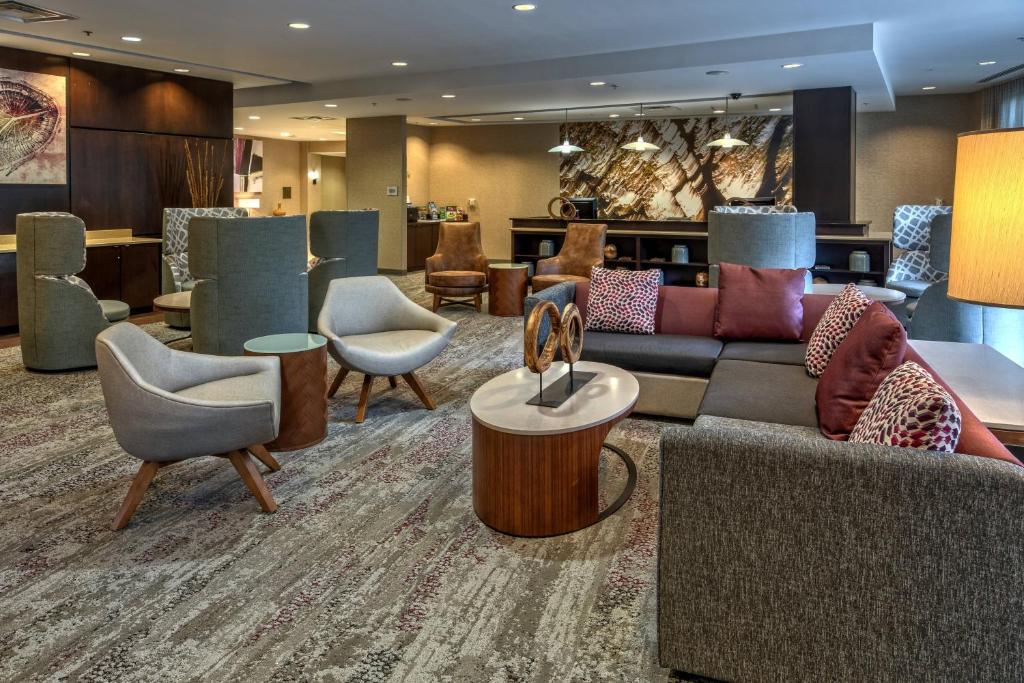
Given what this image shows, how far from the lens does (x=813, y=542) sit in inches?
66.9

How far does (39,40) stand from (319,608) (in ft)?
22.6

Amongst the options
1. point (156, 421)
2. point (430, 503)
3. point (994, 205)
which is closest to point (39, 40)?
point (156, 421)

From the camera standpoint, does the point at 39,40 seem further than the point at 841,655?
Yes

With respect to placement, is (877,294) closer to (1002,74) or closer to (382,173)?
(1002,74)

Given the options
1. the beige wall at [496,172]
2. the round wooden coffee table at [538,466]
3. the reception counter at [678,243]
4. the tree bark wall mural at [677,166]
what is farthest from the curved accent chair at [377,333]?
the beige wall at [496,172]

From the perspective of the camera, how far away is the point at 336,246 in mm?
6312

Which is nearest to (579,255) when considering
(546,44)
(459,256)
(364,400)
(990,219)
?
(459,256)

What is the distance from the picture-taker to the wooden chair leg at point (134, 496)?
2.87 metres

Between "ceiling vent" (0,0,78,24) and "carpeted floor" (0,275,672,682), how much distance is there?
143 inches

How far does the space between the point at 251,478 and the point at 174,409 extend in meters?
0.47

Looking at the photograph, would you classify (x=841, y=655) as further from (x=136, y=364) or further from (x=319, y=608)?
(x=136, y=364)

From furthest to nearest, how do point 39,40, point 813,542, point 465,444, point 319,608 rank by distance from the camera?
point 39,40
point 465,444
point 319,608
point 813,542

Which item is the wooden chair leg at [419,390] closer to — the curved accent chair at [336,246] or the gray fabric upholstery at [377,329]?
the gray fabric upholstery at [377,329]

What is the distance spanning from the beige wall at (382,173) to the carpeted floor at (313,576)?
7.99m
